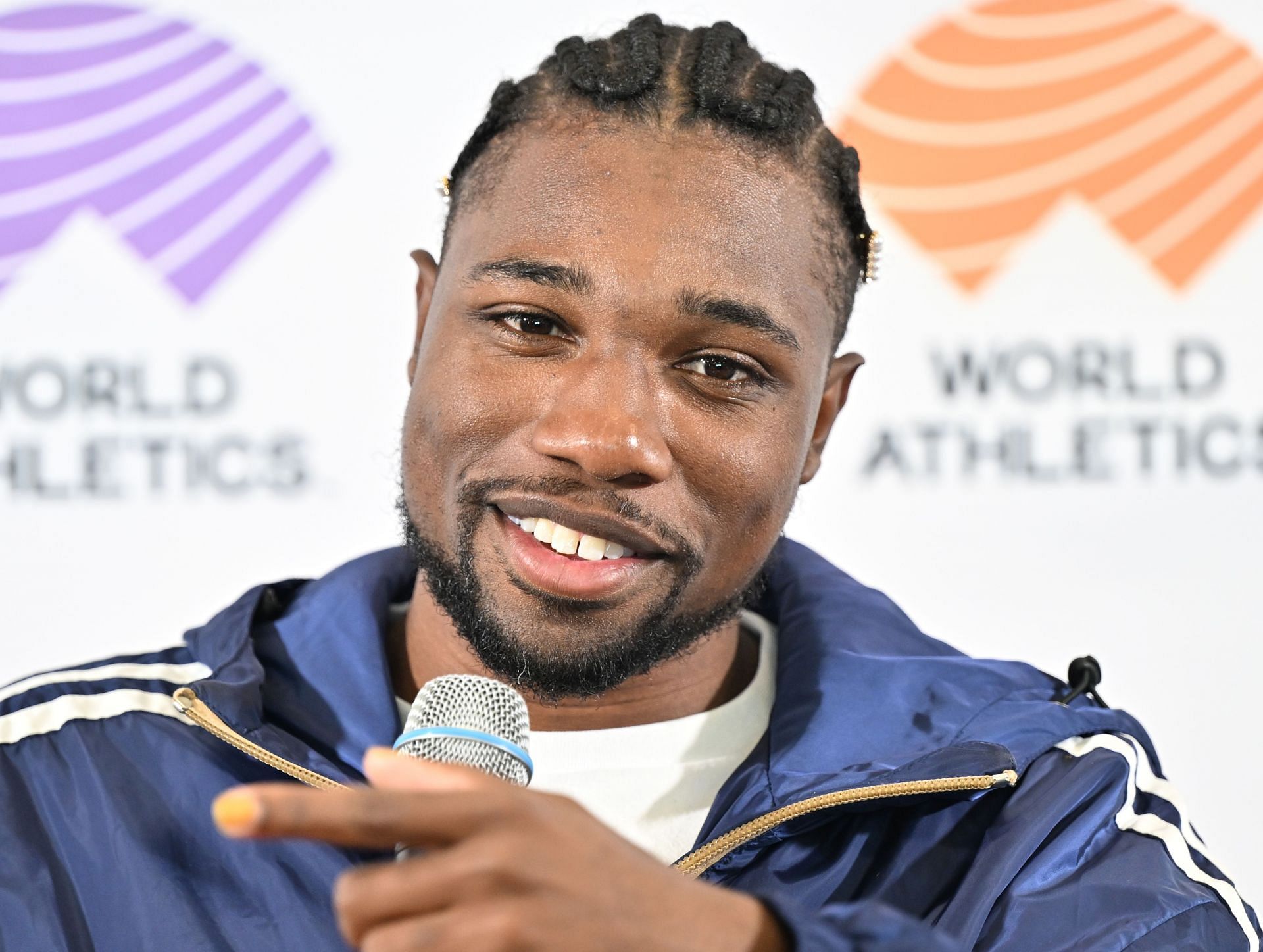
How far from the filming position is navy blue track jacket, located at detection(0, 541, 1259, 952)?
50.0 inches

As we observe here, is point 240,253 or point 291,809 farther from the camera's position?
point 240,253

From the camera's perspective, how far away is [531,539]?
1347mm

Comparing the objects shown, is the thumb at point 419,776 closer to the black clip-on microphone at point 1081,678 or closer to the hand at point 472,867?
the hand at point 472,867

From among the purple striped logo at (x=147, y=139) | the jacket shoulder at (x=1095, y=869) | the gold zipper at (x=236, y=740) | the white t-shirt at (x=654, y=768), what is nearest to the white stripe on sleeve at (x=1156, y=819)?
the jacket shoulder at (x=1095, y=869)

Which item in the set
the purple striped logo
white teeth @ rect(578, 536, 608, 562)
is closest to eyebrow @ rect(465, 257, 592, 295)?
white teeth @ rect(578, 536, 608, 562)

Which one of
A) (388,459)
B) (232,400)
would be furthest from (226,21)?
(388,459)

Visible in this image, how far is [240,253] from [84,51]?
0.39 m

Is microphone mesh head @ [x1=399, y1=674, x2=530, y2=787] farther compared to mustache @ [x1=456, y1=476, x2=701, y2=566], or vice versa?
mustache @ [x1=456, y1=476, x2=701, y2=566]

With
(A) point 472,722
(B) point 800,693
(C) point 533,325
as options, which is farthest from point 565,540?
(A) point 472,722

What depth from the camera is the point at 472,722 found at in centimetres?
90

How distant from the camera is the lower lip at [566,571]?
134 centimetres

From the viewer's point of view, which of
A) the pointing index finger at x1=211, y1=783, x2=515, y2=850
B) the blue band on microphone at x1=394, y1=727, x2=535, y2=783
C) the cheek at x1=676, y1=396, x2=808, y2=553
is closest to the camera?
the pointing index finger at x1=211, y1=783, x2=515, y2=850

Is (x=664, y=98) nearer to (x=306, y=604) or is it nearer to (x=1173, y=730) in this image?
(x=306, y=604)

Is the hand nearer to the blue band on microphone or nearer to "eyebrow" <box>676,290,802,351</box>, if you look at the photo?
the blue band on microphone
